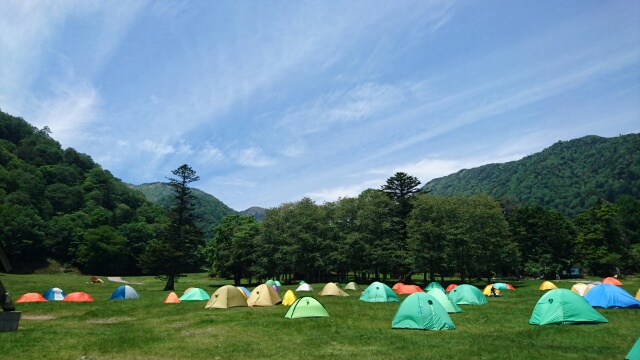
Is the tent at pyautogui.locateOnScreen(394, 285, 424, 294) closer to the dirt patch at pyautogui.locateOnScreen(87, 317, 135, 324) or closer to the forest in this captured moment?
the forest

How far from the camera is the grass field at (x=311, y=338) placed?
12.1 meters

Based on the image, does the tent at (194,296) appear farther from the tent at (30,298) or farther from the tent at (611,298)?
the tent at (611,298)

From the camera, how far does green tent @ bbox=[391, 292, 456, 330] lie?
16.8 m

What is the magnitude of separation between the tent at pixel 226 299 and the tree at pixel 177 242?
2318cm

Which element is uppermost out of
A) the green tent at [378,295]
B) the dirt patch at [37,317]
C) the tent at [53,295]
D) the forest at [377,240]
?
the forest at [377,240]

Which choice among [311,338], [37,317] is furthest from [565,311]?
[37,317]

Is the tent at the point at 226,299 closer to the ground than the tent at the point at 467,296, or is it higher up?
higher up

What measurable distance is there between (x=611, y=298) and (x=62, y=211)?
128 metres

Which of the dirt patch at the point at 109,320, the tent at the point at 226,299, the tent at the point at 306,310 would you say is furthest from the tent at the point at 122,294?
the tent at the point at 306,310

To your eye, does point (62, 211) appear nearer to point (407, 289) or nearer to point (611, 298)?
point (407, 289)

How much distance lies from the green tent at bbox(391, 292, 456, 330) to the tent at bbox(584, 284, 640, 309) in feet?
39.5

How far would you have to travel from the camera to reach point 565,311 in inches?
659

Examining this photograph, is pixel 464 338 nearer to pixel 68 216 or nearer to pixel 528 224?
pixel 528 224

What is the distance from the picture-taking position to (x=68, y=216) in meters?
97.8
